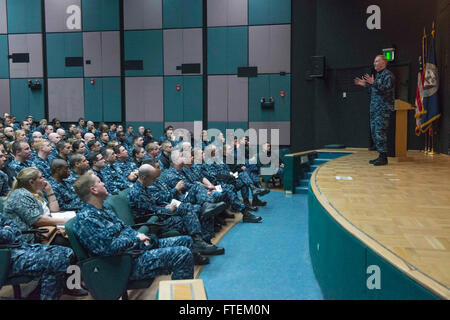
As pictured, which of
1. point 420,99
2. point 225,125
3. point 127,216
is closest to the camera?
point 127,216

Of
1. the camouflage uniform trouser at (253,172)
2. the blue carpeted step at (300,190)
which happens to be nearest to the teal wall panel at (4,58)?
the camouflage uniform trouser at (253,172)

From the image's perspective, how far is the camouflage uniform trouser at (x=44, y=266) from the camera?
213 centimetres

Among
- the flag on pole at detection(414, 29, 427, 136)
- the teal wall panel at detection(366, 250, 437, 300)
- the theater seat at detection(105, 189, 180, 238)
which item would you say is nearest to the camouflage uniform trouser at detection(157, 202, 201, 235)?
the theater seat at detection(105, 189, 180, 238)

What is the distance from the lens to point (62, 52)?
10062mm

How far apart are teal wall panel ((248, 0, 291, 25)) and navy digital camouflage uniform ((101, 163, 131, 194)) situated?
6.18 m

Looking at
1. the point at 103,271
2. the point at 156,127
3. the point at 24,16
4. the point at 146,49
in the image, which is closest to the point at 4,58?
the point at 24,16

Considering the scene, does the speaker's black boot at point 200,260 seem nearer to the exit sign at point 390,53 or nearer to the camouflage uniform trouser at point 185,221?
the camouflage uniform trouser at point 185,221

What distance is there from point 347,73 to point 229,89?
281 centimetres

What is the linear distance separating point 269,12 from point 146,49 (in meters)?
3.17

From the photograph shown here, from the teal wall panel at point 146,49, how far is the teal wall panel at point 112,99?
0.64 m

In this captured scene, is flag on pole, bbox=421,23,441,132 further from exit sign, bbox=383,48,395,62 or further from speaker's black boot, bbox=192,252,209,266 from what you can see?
speaker's black boot, bbox=192,252,209,266

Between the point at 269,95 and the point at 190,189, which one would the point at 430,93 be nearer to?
the point at 269,95

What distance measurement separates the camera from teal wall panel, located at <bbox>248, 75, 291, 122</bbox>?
936 cm
